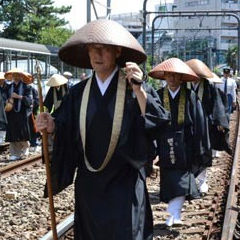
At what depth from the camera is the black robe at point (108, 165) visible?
340 cm

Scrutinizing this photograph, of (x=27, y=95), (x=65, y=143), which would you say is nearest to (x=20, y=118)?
(x=27, y=95)

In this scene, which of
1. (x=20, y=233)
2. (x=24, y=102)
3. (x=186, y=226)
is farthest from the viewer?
(x=24, y=102)

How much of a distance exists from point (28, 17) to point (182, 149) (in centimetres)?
3660

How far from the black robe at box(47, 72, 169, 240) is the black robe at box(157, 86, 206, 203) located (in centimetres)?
247

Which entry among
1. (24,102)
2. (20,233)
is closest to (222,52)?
(24,102)

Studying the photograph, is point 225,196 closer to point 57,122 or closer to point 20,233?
point 20,233

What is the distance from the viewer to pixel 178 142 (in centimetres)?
604

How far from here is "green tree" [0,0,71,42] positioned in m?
39.3

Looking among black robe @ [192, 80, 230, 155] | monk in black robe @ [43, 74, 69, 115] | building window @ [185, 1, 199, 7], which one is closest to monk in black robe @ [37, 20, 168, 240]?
black robe @ [192, 80, 230, 155]

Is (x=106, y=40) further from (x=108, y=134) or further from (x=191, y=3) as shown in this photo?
(x=191, y=3)

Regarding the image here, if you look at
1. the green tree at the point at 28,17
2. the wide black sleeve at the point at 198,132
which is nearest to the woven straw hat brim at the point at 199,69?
the wide black sleeve at the point at 198,132

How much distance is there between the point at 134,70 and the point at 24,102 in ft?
29.3

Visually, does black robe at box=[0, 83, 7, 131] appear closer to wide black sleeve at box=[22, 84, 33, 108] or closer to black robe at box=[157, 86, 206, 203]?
wide black sleeve at box=[22, 84, 33, 108]

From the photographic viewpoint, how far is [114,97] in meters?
3.44
